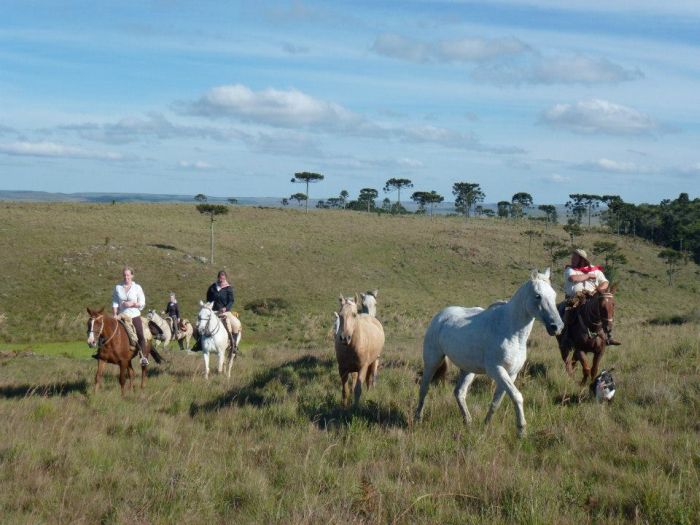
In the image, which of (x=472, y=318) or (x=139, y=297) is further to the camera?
(x=139, y=297)

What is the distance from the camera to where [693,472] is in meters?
6.71

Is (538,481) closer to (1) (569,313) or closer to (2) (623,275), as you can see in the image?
(1) (569,313)

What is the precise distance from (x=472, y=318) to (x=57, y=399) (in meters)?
7.87

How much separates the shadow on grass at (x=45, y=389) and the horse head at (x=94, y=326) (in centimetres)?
118

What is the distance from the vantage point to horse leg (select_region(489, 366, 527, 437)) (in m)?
8.34

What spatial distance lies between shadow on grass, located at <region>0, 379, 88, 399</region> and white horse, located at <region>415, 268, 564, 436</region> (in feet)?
25.5

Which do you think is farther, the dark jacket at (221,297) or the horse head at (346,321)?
the dark jacket at (221,297)

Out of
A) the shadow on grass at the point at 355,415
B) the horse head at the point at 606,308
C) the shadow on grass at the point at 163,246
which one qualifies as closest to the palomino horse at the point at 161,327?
the shadow on grass at the point at 355,415

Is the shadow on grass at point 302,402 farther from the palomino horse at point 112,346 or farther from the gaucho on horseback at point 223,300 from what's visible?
the palomino horse at point 112,346

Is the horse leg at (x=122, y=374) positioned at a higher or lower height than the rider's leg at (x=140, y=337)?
lower

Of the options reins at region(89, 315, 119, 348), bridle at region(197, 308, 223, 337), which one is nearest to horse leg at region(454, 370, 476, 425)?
reins at region(89, 315, 119, 348)

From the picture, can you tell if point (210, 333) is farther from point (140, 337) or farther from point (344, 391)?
point (344, 391)

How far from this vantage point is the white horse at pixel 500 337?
8.40 metres

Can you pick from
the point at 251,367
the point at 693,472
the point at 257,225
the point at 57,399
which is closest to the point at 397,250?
the point at 257,225
